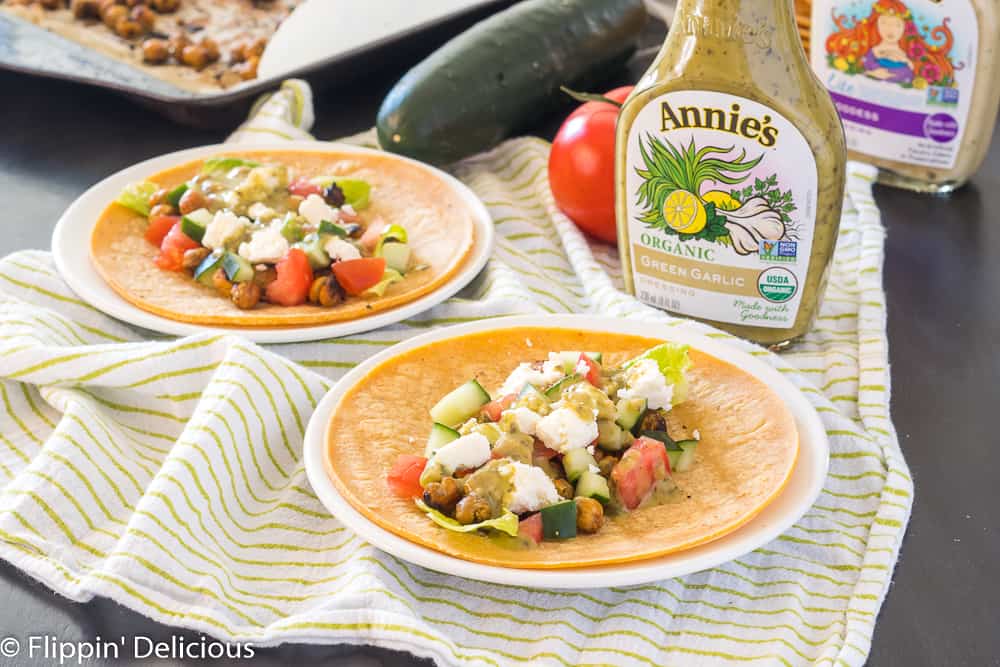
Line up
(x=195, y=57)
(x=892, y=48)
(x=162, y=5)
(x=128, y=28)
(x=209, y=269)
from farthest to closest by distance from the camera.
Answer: (x=162, y=5), (x=128, y=28), (x=195, y=57), (x=892, y=48), (x=209, y=269)

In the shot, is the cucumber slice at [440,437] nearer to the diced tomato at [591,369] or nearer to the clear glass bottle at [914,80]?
the diced tomato at [591,369]

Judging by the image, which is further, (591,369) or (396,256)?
(396,256)

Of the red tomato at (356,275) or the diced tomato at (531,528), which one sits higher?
the diced tomato at (531,528)

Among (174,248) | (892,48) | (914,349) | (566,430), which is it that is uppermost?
(892,48)

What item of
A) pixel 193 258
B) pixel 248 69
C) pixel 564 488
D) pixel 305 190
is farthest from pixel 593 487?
pixel 248 69

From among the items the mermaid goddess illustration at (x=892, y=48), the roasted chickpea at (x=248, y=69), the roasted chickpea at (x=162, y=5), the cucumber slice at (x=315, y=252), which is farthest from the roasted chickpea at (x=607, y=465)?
the roasted chickpea at (x=162, y=5)

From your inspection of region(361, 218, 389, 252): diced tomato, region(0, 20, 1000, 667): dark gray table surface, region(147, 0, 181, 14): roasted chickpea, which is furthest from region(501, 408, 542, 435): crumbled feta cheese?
region(147, 0, 181, 14): roasted chickpea

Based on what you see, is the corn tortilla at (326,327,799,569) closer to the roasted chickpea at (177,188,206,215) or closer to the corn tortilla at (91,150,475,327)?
the corn tortilla at (91,150,475,327)

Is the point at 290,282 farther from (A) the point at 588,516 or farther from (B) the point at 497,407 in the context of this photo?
(A) the point at 588,516
